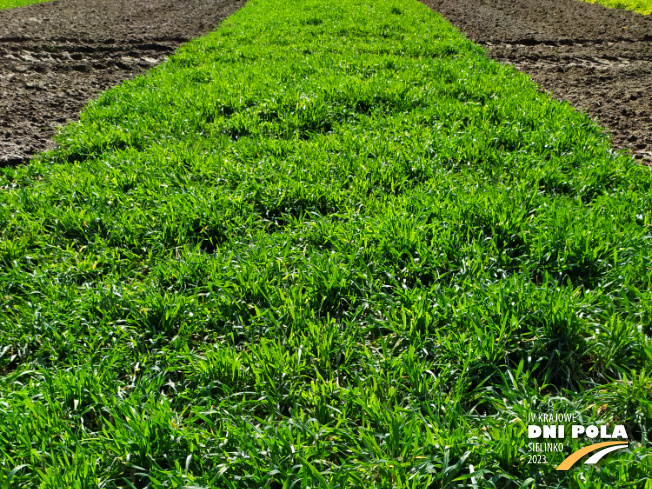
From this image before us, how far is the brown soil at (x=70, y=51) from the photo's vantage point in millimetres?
5156

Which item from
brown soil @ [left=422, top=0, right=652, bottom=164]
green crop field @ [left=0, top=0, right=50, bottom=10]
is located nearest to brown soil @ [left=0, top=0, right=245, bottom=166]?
green crop field @ [left=0, top=0, right=50, bottom=10]

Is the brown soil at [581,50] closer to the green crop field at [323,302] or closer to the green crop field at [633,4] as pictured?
the green crop field at [633,4]

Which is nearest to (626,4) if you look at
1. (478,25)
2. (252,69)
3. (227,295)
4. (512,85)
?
(478,25)

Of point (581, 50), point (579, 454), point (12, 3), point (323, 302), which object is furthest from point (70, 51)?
point (12, 3)

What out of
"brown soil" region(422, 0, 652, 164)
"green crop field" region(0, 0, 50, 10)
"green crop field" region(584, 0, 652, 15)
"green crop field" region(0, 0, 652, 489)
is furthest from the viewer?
"green crop field" region(0, 0, 50, 10)

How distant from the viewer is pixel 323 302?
2406mm

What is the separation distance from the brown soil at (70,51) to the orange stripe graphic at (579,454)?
4.84 meters

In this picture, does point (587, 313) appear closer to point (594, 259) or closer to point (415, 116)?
point (594, 259)

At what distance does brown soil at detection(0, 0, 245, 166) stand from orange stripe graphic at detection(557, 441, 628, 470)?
4.84 metres

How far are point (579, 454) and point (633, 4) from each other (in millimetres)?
15377

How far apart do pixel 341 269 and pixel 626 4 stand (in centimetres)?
1514

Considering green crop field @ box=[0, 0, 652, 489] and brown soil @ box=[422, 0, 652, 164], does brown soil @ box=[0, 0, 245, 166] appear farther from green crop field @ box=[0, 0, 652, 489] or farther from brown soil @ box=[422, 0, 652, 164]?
brown soil @ box=[422, 0, 652, 164]

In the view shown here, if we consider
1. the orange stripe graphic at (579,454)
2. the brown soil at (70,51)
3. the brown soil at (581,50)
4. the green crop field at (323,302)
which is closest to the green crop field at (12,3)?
the brown soil at (70,51)

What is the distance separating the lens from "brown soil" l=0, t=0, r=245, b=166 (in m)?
5.16
